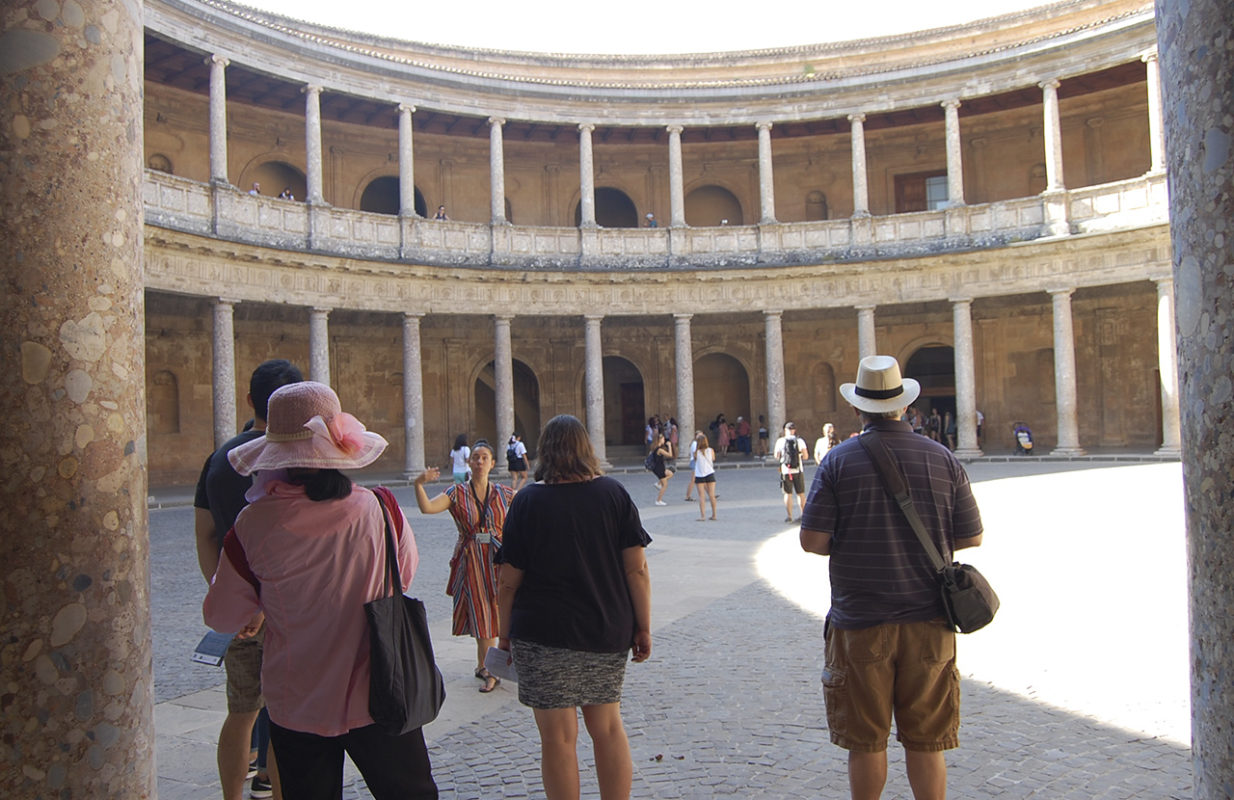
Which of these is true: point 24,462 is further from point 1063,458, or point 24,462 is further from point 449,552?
point 1063,458

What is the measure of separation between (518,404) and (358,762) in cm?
2528

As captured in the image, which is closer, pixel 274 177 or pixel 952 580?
pixel 952 580

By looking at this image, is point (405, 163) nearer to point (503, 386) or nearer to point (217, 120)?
point (217, 120)

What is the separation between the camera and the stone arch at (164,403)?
21188mm

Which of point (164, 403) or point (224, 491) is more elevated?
point (164, 403)

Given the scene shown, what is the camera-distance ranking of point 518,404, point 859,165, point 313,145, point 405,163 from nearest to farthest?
point 313,145 → point 405,163 → point 859,165 → point 518,404

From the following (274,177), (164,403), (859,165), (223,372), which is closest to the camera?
(223,372)

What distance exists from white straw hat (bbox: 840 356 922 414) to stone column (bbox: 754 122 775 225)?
69.7 ft

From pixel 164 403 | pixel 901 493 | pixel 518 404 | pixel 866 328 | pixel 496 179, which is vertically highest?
pixel 496 179

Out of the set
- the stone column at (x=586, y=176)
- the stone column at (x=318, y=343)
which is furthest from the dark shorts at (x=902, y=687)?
the stone column at (x=586, y=176)

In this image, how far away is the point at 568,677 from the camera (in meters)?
3.40

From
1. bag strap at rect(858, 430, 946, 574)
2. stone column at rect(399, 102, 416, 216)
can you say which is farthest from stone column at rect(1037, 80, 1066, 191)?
bag strap at rect(858, 430, 946, 574)

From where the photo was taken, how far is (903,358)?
1057 inches

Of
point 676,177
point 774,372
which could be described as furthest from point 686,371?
point 676,177
